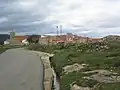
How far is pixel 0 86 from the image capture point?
3278 centimetres

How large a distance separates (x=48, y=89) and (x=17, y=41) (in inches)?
6839

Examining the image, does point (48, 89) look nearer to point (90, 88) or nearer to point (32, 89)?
point (32, 89)

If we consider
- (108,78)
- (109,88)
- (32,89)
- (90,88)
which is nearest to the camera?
(109,88)

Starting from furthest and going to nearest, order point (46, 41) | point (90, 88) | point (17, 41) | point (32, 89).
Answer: point (17, 41), point (46, 41), point (32, 89), point (90, 88)

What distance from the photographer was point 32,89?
31188mm

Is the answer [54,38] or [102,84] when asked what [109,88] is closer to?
Result: [102,84]

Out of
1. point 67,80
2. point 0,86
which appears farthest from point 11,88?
point 67,80

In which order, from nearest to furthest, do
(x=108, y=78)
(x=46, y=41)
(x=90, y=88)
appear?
(x=90, y=88) < (x=108, y=78) < (x=46, y=41)

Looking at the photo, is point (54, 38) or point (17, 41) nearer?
point (54, 38)

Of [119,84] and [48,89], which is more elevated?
[119,84]

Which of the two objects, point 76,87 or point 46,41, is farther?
point 46,41

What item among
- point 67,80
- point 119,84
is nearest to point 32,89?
point 67,80

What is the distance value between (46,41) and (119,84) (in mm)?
149109

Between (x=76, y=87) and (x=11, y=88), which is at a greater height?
Answer: (x=76, y=87)
